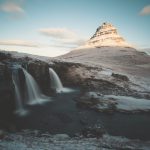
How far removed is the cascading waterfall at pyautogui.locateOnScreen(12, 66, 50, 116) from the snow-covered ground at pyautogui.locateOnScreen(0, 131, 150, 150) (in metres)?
3.81

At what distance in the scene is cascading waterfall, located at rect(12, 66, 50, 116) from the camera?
14.2 meters

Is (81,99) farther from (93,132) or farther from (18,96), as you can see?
(93,132)

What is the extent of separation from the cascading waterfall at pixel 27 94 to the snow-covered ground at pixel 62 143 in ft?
12.5

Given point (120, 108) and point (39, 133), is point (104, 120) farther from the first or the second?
point (39, 133)

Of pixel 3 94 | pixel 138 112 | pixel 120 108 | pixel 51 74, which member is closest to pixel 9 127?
pixel 3 94

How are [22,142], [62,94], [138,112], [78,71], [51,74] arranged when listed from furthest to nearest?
1. [78,71]
2. [51,74]
3. [62,94]
4. [138,112]
5. [22,142]

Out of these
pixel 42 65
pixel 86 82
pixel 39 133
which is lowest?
pixel 39 133

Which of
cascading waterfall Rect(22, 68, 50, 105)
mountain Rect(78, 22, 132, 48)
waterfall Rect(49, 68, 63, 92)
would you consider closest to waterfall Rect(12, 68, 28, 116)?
cascading waterfall Rect(22, 68, 50, 105)

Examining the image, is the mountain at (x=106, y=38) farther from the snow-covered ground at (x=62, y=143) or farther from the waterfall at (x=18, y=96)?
the snow-covered ground at (x=62, y=143)

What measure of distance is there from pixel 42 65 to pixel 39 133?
10.3m

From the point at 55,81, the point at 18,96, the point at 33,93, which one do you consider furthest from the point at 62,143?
the point at 55,81

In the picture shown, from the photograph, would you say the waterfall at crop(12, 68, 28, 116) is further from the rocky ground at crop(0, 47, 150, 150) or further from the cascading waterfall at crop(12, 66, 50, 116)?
the rocky ground at crop(0, 47, 150, 150)

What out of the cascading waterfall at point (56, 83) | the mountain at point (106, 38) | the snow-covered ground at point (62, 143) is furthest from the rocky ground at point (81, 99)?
the mountain at point (106, 38)

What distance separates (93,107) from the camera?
45.2ft
